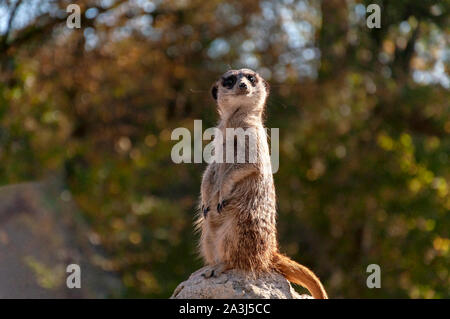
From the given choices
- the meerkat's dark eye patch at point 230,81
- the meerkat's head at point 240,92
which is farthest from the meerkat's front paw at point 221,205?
the meerkat's dark eye patch at point 230,81

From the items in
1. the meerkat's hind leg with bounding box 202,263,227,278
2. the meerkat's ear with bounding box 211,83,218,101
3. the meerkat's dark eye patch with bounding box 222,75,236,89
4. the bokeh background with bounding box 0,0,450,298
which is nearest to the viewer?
the meerkat's hind leg with bounding box 202,263,227,278

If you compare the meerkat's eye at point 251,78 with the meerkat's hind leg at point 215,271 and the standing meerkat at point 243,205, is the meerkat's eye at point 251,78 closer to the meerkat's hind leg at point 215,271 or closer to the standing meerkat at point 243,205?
the standing meerkat at point 243,205

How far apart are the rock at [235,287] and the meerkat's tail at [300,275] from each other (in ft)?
0.32

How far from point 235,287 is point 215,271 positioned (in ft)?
0.63

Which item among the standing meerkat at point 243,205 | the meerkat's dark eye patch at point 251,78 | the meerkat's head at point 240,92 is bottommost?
the standing meerkat at point 243,205

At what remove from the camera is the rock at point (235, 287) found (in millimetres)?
4363

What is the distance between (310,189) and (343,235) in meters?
0.98

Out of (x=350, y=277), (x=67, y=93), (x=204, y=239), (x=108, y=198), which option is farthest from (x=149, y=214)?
(x=204, y=239)

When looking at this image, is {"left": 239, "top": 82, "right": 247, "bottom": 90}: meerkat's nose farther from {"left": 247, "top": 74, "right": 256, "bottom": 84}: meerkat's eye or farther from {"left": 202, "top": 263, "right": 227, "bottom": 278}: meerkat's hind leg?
{"left": 202, "top": 263, "right": 227, "bottom": 278}: meerkat's hind leg

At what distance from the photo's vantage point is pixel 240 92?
4.84 metres

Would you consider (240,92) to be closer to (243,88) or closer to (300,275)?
(243,88)

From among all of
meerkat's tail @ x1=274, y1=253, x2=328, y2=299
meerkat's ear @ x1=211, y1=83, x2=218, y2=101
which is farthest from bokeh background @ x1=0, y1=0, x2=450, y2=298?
meerkat's tail @ x1=274, y1=253, x2=328, y2=299

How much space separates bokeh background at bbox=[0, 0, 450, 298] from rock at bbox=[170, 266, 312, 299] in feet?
19.9

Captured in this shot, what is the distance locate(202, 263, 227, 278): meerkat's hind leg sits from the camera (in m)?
4.50
